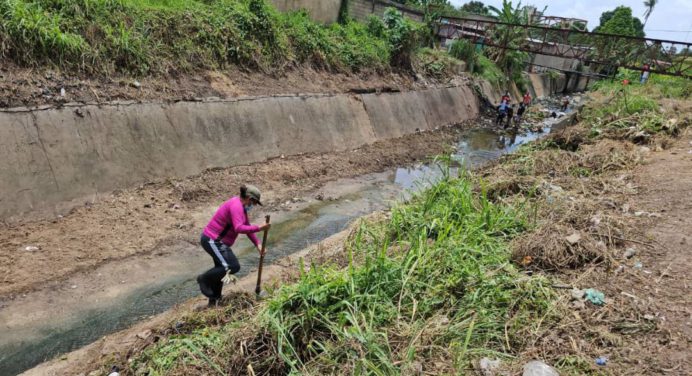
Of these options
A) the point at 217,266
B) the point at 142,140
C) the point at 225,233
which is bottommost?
the point at 217,266

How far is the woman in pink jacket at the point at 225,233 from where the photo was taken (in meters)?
4.94

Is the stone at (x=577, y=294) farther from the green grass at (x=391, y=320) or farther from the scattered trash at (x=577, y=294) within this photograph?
the green grass at (x=391, y=320)

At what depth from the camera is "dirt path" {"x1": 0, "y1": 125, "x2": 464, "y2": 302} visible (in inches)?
226

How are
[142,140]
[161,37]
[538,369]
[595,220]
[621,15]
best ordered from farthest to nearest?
[621,15], [161,37], [142,140], [595,220], [538,369]

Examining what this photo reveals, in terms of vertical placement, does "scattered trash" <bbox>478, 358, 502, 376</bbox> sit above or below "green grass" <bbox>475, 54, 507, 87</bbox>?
below

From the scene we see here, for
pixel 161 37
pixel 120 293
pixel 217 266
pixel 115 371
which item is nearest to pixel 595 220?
pixel 217 266

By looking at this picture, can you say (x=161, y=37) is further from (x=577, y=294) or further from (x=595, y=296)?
(x=595, y=296)

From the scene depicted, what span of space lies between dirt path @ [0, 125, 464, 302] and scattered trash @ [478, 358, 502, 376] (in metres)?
5.12

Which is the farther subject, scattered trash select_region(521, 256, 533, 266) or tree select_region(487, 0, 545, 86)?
tree select_region(487, 0, 545, 86)

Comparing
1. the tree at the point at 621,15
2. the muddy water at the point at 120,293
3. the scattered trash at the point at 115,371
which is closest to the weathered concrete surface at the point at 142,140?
the muddy water at the point at 120,293

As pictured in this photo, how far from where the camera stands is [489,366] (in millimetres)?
3375

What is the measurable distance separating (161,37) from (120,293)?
639cm

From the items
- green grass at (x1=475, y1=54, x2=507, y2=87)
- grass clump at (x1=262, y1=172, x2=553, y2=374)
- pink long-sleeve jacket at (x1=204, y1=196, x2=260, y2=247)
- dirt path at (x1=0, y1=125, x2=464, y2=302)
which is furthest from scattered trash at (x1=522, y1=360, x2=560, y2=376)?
green grass at (x1=475, y1=54, x2=507, y2=87)

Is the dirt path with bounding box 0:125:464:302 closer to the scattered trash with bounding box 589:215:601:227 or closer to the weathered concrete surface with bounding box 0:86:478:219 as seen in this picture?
the weathered concrete surface with bounding box 0:86:478:219
